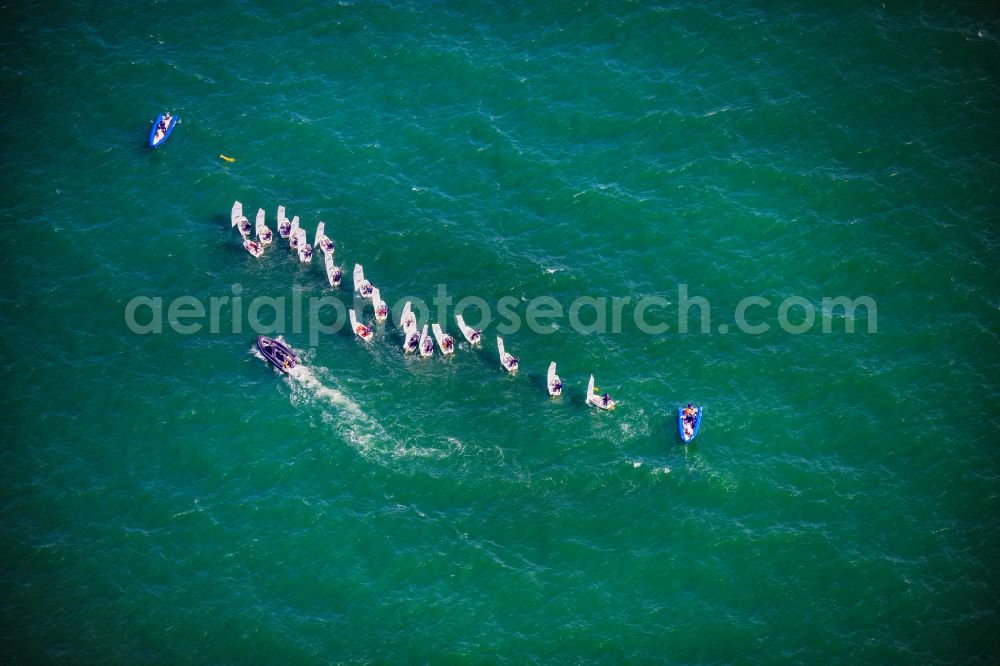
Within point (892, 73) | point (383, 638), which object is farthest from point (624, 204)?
point (383, 638)

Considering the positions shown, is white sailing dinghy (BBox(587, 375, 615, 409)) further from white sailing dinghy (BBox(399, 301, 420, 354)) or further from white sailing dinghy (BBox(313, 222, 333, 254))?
white sailing dinghy (BBox(313, 222, 333, 254))

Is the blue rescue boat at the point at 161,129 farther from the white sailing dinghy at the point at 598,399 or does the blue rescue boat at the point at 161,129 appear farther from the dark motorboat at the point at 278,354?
the white sailing dinghy at the point at 598,399

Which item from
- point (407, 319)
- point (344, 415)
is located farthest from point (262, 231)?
point (344, 415)

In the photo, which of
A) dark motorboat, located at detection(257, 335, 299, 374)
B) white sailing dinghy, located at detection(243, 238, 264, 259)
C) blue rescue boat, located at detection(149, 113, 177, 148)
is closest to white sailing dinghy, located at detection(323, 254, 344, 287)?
white sailing dinghy, located at detection(243, 238, 264, 259)

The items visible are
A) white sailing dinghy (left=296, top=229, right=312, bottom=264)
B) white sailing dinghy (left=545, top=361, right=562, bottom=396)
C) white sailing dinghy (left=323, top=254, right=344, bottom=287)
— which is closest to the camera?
white sailing dinghy (left=545, top=361, right=562, bottom=396)

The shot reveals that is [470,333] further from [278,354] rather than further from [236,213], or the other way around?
[236,213]

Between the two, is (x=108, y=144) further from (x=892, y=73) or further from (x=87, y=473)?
(x=892, y=73)
